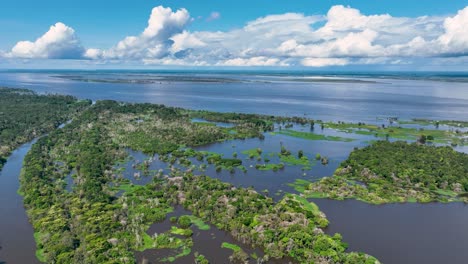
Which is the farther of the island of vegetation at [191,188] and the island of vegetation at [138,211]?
the island of vegetation at [191,188]

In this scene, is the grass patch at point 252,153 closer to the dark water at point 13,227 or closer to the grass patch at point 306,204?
the grass patch at point 306,204

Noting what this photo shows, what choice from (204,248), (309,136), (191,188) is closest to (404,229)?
(204,248)

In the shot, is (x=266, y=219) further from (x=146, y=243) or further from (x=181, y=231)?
(x=146, y=243)

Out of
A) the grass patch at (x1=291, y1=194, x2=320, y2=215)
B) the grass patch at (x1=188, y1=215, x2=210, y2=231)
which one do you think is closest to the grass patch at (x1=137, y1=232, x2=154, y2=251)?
the grass patch at (x1=188, y1=215, x2=210, y2=231)

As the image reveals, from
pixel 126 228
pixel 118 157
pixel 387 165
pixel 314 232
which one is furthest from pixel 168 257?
pixel 387 165

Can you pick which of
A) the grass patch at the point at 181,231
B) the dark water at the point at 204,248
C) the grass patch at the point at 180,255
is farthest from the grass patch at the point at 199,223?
the grass patch at the point at 180,255

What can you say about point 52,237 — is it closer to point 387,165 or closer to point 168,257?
point 168,257

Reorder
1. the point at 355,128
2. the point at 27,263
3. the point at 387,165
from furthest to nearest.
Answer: the point at 355,128, the point at 387,165, the point at 27,263
